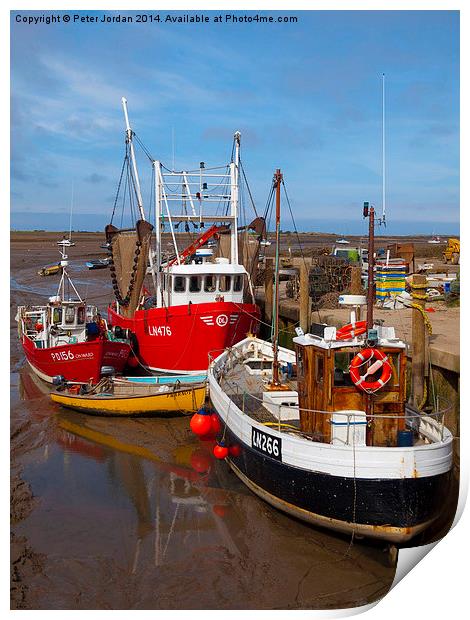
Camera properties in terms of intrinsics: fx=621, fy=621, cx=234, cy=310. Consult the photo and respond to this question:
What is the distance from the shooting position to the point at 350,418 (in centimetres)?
885

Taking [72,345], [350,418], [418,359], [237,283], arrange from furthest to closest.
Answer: [237,283], [72,345], [418,359], [350,418]

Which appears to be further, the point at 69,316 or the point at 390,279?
the point at 390,279

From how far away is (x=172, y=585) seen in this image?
7742 millimetres

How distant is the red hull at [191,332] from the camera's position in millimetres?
16922

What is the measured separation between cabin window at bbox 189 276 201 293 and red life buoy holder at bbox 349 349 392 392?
9.73 meters

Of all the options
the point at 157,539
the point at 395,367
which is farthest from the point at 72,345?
the point at 395,367

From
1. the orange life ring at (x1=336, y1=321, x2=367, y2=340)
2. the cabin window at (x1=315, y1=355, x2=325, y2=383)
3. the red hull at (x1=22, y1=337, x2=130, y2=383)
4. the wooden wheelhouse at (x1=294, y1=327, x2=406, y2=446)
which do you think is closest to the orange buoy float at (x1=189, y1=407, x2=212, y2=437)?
the wooden wheelhouse at (x1=294, y1=327, x2=406, y2=446)

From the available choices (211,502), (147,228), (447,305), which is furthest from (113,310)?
(211,502)

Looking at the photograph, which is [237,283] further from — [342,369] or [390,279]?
[342,369]

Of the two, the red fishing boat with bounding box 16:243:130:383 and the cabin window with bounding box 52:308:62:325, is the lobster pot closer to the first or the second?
the red fishing boat with bounding box 16:243:130:383

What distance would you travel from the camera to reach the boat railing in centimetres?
877

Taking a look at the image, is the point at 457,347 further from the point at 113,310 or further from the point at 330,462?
the point at 113,310

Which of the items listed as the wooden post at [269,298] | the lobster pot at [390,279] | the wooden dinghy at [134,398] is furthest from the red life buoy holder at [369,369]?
the wooden post at [269,298]

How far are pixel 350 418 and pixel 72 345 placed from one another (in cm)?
973
